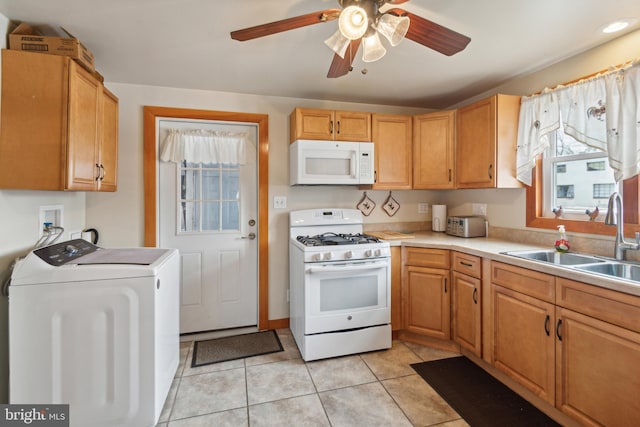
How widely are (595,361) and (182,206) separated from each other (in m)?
3.01

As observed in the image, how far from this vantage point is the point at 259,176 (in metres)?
2.86

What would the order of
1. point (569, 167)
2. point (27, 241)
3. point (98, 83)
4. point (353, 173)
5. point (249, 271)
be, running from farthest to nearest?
point (249, 271)
point (353, 173)
point (569, 167)
point (98, 83)
point (27, 241)

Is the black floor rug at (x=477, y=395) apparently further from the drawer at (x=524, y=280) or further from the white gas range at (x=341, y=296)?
the drawer at (x=524, y=280)

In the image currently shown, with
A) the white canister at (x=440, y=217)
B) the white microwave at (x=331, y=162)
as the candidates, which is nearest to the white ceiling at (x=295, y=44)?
the white microwave at (x=331, y=162)

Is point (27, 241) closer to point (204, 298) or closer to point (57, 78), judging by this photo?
point (57, 78)

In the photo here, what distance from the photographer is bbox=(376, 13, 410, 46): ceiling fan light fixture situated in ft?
4.15

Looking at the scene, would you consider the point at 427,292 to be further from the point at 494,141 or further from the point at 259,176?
the point at 259,176

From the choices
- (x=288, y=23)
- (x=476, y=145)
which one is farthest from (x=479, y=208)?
(x=288, y=23)

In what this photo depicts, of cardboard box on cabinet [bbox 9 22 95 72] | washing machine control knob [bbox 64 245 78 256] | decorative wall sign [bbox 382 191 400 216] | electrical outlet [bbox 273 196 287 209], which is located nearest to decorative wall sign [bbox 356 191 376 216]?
decorative wall sign [bbox 382 191 400 216]

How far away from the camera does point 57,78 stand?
163cm

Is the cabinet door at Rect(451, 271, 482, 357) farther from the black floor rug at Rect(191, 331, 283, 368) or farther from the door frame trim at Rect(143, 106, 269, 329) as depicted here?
the door frame trim at Rect(143, 106, 269, 329)

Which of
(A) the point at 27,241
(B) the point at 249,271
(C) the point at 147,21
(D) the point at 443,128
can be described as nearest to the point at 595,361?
(D) the point at 443,128

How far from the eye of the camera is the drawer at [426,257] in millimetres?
2473

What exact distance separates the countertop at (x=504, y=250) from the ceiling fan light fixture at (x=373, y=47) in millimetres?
1458
